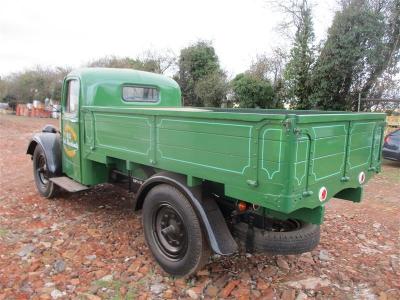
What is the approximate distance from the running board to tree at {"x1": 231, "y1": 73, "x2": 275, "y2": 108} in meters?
11.3

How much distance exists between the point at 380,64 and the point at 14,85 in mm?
30379

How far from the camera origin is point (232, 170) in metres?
2.71

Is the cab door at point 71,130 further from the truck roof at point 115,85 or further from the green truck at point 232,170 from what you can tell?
the green truck at point 232,170

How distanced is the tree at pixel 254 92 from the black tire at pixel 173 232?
492 inches

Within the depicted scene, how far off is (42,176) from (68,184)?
1316mm

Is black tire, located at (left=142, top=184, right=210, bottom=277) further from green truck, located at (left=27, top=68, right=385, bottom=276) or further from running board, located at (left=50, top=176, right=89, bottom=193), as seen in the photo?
running board, located at (left=50, top=176, right=89, bottom=193)

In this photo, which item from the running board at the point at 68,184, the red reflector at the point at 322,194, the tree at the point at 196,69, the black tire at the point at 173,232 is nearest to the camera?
the red reflector at the point at 322,194

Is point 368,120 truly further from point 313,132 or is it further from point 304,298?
point 304,298

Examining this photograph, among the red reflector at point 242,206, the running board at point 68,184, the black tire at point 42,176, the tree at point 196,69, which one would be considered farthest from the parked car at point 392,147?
the tree at point 196,69

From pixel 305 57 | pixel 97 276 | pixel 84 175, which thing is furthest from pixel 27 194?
pixel 305 57

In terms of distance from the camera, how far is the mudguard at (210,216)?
2.97 meters

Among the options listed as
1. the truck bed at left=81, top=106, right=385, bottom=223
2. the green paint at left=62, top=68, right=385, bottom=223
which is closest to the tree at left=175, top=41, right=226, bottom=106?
the green paint at left=62, top=68, right=385, bottom=223

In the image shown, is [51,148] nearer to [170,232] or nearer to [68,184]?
[68,184]

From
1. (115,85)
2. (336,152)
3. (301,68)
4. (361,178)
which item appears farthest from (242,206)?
(301,68)
